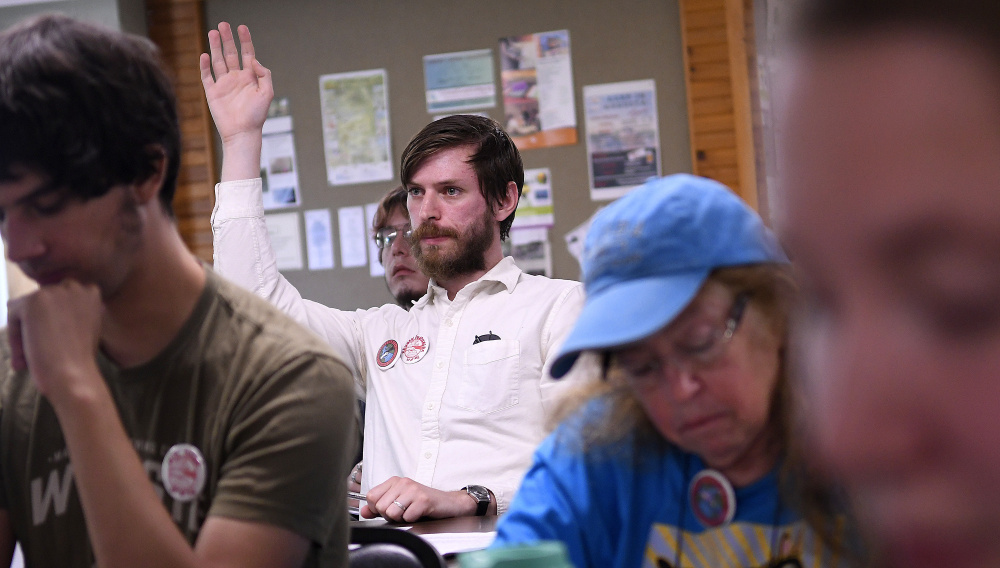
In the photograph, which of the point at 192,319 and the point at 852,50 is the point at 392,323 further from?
the point at 852,50

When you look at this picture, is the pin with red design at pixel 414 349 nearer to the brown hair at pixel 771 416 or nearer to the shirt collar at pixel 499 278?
the shirt collar at pixel 499 278

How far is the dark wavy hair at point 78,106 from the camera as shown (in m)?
0.88

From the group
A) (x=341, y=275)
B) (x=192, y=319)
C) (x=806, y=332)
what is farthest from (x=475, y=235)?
(x=806, y=332)

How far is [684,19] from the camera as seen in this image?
396 cm

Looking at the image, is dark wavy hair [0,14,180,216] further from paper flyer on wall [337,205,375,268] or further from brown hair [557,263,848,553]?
paper flyer on wall [337,205,375,268]

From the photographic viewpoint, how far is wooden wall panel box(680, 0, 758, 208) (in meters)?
3.93

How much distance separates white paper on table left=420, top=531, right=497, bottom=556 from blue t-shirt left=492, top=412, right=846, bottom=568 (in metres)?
0.44

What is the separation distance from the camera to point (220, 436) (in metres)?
0.98

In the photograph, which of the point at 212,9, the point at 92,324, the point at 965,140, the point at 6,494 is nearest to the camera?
the point at 965,140

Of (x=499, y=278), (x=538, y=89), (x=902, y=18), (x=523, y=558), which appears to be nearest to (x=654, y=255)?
(x=523, y=558)

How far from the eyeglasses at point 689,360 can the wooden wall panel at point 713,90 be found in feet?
10.6

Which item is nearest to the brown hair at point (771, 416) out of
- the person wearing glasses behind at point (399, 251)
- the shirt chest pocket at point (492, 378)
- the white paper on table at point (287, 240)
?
the shirt chest pocket at point (492, 378)

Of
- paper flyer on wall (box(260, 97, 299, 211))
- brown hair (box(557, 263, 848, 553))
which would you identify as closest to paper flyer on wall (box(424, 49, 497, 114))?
paper flyer on wall (box(260, 97, 299, 211))

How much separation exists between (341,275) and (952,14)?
4154 millimetres
